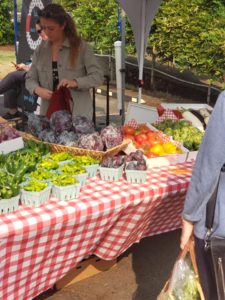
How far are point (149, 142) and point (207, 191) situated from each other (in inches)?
54.9

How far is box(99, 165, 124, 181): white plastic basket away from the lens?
247 cm

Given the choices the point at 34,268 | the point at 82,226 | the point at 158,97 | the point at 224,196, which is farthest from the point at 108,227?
the point at 158,97

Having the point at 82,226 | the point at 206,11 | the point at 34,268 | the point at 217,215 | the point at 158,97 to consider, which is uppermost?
the point at 206,11

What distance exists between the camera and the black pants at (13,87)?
20.5 ft

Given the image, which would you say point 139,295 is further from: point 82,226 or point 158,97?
point 158,97

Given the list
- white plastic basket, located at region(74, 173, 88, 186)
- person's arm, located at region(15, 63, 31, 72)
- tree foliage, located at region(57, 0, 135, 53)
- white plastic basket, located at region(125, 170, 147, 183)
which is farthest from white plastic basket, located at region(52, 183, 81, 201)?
tree foliage, located at region(57, 0, 135, 53)

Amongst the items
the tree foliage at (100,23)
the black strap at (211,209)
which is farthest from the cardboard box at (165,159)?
the tree foliage at (100,23)

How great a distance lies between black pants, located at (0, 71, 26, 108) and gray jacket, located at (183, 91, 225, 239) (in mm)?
4926

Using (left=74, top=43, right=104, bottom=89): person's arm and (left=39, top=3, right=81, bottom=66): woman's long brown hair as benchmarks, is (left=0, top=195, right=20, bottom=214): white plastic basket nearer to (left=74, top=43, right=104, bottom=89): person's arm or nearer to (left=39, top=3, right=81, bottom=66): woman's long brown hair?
(left=74, top=43, right=104, bottom=89): person's arm

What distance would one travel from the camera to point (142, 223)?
2.60 m

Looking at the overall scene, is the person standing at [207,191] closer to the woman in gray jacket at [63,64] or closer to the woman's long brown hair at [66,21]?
the woman in gray jacket at [63,64]

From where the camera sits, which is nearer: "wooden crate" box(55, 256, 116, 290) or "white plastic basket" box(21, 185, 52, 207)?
"white plastic basket" box(21, 185, 52, 207)

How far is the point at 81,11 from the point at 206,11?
3630 millimetres

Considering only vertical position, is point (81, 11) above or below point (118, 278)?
above
